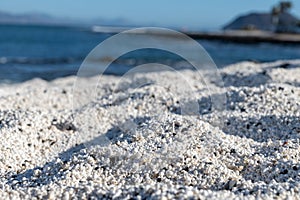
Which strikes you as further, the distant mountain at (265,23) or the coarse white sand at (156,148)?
the distant mountain at (265,23)

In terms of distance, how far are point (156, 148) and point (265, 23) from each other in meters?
96.5

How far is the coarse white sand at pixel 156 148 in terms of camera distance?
13.5 feet

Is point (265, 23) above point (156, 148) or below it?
above

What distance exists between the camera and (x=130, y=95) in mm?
8734

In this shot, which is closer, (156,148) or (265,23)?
(156,148)

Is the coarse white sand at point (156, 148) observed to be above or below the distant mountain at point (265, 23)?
below

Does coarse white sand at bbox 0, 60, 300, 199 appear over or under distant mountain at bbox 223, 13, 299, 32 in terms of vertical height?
under

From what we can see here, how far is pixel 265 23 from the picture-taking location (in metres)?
96.8

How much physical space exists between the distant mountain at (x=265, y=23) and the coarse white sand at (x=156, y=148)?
66.4 m

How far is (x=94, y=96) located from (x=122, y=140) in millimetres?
4733

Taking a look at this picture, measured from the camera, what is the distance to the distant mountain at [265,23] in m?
73.6

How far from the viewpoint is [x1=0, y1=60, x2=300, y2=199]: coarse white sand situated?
163 inches

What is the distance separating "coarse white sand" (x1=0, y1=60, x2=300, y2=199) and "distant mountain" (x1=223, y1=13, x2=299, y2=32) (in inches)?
2615

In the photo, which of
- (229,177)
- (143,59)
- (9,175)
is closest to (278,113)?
(229,177)
